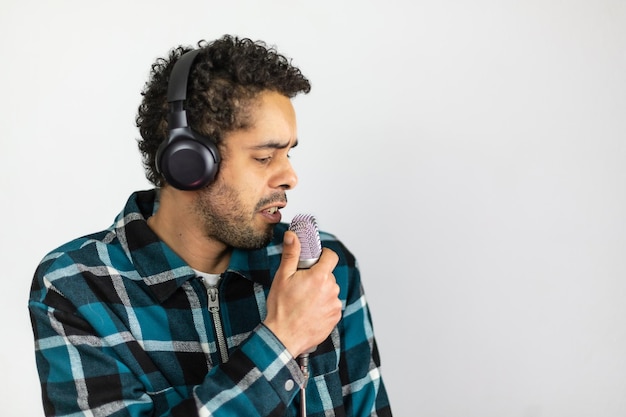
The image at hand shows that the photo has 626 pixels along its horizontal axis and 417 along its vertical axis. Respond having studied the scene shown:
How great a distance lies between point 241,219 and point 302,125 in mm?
651

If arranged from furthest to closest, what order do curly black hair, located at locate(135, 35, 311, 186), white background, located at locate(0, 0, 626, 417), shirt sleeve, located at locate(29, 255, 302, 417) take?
white background, located at locate(0, 0, 626, 417)
curly black hair, located at locate(135, 35, 311, 186)
shirt sleeve, located at locate(29, 255, 302, 417)

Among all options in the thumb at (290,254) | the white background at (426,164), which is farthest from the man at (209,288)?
the white background at (426,164)

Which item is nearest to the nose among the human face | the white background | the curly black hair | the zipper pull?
the human face

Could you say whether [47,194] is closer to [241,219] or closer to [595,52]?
[241,219]

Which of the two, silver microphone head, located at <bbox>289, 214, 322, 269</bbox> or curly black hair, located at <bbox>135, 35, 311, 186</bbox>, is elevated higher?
curly black hair, located at <bbox>135, 35, 311, 186</bbox>

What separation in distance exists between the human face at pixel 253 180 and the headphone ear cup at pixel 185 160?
88 millimetres

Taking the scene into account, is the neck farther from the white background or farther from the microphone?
Answer: the white background

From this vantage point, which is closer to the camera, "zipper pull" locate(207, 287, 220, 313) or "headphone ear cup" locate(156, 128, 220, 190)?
"headphone ear cup" locate(156, 128, 220, 190)

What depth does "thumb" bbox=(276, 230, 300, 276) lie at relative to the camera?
1.38 meters

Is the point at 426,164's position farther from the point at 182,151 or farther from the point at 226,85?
the point at 182,151

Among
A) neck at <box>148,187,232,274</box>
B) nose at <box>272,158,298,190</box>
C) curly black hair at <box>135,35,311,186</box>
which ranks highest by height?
curly black hair at <box>135,35,311,186</box>

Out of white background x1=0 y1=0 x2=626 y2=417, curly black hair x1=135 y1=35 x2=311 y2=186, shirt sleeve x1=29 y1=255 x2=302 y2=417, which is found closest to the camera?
shirt sleeve x1=29 y1=255 x2=302 y2=417

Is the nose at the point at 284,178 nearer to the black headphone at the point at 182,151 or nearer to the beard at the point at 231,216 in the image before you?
the beard at the point at 231,216

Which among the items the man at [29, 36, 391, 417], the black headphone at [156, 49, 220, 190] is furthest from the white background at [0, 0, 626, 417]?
the black headphone at [156, 49, 220, 190]
